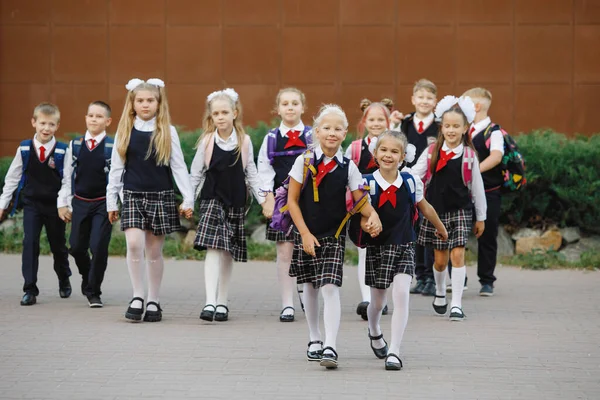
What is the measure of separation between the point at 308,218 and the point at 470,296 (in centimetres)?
365

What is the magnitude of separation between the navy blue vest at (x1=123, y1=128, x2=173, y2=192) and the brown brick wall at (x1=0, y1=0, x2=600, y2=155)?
782 cm

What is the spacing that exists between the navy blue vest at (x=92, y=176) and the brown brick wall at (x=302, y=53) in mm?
7121

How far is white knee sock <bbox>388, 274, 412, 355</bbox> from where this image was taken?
7.12 meters

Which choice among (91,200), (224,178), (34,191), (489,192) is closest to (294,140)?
(224,178)

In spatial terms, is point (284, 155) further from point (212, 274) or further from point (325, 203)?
point (325, 203)

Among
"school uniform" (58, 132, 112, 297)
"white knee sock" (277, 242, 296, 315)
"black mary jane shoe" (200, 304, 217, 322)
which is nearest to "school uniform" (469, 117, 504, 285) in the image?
"white knee sock" (277, 242, 296, 315)

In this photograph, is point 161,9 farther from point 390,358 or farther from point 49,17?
point 390,358

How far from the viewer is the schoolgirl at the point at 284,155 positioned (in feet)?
30.0

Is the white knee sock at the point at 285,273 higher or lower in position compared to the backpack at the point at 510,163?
lower

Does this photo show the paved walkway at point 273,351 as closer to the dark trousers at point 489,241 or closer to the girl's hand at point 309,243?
the dark trousers at point 489,241

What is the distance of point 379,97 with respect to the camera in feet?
54.5

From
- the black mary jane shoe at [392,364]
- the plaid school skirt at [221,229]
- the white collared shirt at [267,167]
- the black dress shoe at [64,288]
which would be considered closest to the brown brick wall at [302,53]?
the black dress shoe at [64,288]

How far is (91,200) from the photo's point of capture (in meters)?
9.62

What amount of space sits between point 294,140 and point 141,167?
1274 mm
